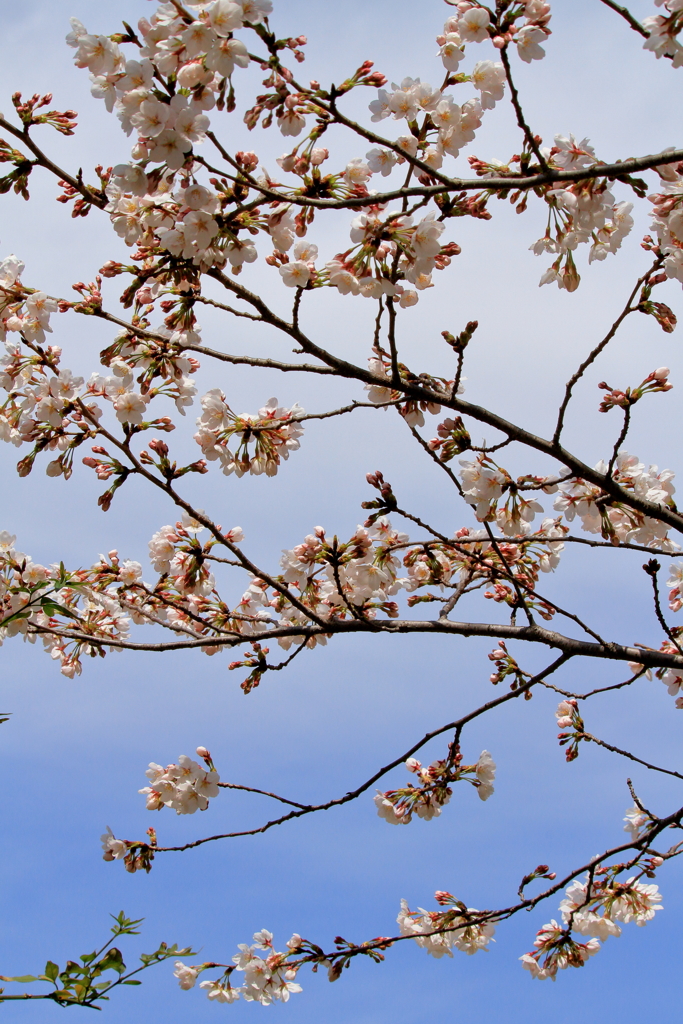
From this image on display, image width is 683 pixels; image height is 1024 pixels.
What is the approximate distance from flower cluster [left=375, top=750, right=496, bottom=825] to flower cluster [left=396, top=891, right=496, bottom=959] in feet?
3.41

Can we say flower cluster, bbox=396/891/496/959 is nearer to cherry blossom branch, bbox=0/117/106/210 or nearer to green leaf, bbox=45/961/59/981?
green leaf, bbox=45/961/59/981

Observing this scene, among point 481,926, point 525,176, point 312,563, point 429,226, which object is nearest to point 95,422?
point 312,563

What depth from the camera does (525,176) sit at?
10.1ft

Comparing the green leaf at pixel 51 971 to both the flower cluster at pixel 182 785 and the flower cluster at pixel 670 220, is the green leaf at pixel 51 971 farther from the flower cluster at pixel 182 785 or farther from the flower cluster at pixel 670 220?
the flower cluster at pixel 670 220

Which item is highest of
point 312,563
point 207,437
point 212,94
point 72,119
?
point 72,119

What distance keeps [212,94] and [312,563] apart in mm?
2241

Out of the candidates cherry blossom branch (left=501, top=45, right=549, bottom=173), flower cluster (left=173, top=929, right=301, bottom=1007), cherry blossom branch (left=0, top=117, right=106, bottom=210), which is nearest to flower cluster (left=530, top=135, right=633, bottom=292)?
cherry blossom branch (left=501, top=45, right=549, bottom=173)

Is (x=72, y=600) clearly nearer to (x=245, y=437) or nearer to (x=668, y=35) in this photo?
(x=245, y=437)

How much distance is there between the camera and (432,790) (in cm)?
408

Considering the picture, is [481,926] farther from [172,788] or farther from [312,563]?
[312,563]

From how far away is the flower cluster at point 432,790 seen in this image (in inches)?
159

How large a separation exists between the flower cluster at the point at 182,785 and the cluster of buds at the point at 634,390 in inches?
109

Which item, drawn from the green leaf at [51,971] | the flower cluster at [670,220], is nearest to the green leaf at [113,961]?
the green leaf at [51,971]

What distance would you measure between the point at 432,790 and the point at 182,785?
1333 mm
